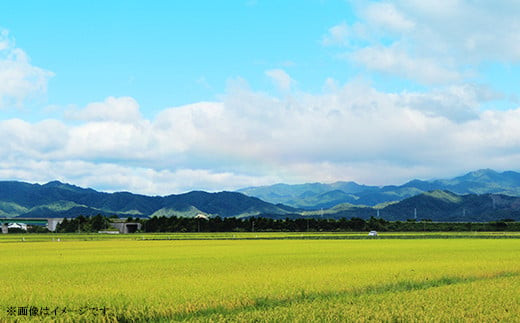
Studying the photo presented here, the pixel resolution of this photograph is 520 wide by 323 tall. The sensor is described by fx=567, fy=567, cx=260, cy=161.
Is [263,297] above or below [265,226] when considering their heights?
below

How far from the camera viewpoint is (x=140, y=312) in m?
16.2

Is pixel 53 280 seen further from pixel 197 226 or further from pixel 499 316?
pixel 197 226

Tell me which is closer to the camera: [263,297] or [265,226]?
[263,297]

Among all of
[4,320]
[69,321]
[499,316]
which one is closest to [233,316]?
[69,321]

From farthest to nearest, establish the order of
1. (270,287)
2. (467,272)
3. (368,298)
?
(467,272) → (270,287) → (368,298)

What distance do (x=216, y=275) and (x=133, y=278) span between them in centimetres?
Result: 380

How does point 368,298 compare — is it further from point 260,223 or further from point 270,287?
point 260,223

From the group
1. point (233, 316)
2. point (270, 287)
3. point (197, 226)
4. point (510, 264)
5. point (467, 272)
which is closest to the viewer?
point (233, 316)

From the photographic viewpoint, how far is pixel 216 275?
2653 centimetres

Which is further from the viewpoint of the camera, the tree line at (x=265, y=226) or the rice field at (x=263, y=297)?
the tree line at (x=265, y=226)

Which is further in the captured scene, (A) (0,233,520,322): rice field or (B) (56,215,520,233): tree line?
(B) (56,215,520,233): tree line

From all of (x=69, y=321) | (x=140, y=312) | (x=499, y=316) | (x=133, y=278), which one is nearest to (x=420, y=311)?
(x=499, y=316)

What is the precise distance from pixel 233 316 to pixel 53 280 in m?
12.5

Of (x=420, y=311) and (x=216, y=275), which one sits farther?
(x=216, y=275)
